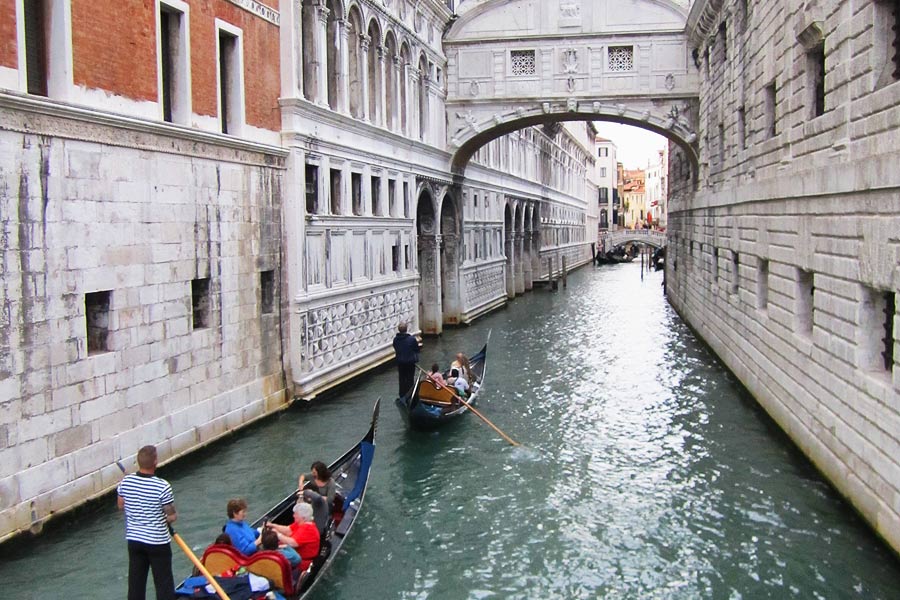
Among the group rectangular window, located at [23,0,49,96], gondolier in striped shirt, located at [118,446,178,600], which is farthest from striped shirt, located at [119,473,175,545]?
rectangular window, located at [23,0,49,96]

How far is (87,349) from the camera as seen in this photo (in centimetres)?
777

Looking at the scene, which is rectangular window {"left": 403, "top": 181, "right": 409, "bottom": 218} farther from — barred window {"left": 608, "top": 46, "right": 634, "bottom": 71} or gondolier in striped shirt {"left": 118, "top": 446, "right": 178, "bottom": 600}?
gondolier in striped shirt {"left": 118, "top": 446, "right": 178, "bottom": 600}

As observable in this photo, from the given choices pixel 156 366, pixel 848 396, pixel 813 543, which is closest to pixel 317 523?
pixel 156 366

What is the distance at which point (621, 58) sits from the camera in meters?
18.4

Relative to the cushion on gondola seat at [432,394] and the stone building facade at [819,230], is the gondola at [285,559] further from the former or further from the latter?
the stone building facade at [819,230]

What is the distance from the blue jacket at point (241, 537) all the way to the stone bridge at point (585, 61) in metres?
14.6

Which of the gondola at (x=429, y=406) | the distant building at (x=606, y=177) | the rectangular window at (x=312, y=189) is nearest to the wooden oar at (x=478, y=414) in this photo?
the gondola at (x=429, y=406)

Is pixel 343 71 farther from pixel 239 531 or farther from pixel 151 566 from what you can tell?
pixel 151 566

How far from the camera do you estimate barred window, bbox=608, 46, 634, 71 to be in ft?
60.3

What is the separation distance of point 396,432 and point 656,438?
3208mm

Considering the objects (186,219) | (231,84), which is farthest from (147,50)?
A: (231,84)

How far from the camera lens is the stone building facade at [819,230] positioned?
6699mm

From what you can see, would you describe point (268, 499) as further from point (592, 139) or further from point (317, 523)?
point (592, 139)

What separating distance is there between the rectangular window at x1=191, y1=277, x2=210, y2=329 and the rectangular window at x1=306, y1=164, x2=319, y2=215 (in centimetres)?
283
